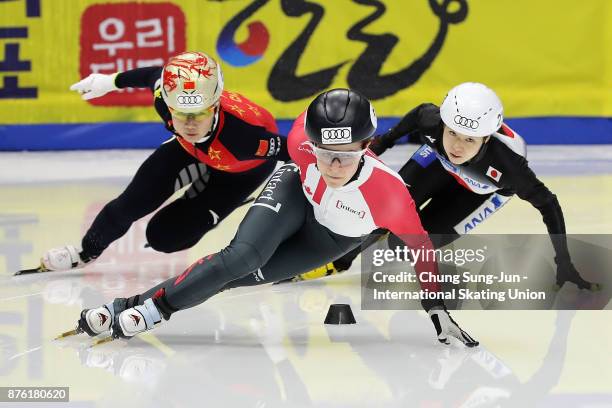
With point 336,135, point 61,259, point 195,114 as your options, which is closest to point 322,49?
point 61,259

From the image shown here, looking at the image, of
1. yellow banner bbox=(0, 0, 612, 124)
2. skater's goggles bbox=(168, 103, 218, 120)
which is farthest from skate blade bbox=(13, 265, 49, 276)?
yellow banner bbox=(0, 0, 612, 124)

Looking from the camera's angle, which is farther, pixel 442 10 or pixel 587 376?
pixel 442 10

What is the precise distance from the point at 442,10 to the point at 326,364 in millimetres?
6722

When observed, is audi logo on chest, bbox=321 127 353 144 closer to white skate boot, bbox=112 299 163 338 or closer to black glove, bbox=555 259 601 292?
white skate boot, bbox=112 299 163 338

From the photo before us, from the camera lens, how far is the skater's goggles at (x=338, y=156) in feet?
13.2

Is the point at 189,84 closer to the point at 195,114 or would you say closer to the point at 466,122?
the point at 195,114

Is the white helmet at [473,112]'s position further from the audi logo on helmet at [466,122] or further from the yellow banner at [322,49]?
the yellow banner at [322,49]

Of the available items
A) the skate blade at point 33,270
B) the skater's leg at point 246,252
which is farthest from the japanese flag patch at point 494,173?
the skate blade at point 33,270

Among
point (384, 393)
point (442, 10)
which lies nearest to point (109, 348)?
point (384, 393)

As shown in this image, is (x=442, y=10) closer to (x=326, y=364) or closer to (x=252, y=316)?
(x=252, y=316)

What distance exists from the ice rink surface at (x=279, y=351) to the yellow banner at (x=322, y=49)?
165 inches

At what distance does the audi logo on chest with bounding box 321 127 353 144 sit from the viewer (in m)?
3.95

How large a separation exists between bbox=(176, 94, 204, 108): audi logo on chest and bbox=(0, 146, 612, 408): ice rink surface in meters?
0.87

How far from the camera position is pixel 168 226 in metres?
5.74
